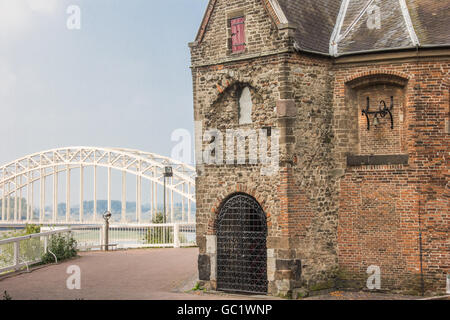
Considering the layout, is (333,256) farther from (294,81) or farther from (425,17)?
(425,17)

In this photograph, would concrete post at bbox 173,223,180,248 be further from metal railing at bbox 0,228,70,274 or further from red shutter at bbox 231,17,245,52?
red shutter at bbox 231,17,245,52

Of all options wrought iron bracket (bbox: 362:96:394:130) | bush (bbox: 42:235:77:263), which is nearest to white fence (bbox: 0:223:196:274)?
bush (bbox: 42:235:77:263)

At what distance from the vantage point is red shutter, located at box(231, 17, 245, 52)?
1895 cm

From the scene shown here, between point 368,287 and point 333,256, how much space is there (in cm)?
133

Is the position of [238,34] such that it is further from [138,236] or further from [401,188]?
[138,236]

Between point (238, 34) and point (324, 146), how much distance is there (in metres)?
4.29

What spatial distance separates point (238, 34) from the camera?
62.6 ft

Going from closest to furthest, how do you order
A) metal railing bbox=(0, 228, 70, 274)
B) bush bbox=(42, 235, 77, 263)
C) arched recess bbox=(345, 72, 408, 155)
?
arched recess bbox=(345, 72, 408, 155)
metal railing bbox=(0, 228, 70, 274)
bush bbox=(42, 235, 77, 263)

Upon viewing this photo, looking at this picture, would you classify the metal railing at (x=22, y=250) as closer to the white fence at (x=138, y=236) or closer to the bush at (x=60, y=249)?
the bush at (x=60, y=249)

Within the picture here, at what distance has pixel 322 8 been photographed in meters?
20.3

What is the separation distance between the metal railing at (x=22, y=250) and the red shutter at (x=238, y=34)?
9.91 meters

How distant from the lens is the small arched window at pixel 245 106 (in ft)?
61.9

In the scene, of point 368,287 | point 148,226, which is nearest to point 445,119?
point 368,287

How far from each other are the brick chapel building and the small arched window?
3cm
